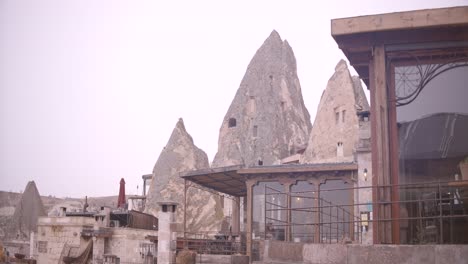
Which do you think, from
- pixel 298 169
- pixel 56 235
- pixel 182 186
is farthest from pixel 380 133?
pixel 182 186

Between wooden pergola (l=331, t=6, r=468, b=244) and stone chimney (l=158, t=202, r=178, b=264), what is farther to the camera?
stone chimney (l=158, t=202, r=178, b=264)

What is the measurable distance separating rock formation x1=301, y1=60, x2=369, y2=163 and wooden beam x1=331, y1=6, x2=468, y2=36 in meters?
51.4

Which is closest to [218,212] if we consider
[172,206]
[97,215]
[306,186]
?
[97,215]

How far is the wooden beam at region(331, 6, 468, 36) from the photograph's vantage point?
11148 mm

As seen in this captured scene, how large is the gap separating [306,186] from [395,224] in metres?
19.8

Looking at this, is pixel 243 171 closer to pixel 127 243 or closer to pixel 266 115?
pixel 127 243

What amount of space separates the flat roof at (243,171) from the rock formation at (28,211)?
1536 inches

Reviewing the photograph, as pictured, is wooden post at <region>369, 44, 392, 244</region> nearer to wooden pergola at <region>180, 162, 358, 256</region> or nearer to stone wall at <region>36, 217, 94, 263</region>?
wooden pergola at <region>180, 162, 358, 256</region>

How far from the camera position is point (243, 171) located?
25.8 metres

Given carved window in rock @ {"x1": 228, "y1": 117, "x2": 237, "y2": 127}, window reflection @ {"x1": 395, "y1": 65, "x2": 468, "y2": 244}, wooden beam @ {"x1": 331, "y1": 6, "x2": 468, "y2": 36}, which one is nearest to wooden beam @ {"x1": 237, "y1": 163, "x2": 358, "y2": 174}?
window reflection @ {"x1": 395, "y1": 65, "x2": 468, "y2": 244}

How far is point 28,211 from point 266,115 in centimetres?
3613

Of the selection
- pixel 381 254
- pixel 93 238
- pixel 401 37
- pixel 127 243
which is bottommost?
pixel 127 243

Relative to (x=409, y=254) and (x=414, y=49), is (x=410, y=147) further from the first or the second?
(x=409, y=254)

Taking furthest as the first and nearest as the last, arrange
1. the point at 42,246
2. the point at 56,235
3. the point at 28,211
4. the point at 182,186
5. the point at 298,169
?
the point at 182,186 < the point at 28,211 < the point at 42,246 < the point at 56,235 < the point at 298,169
